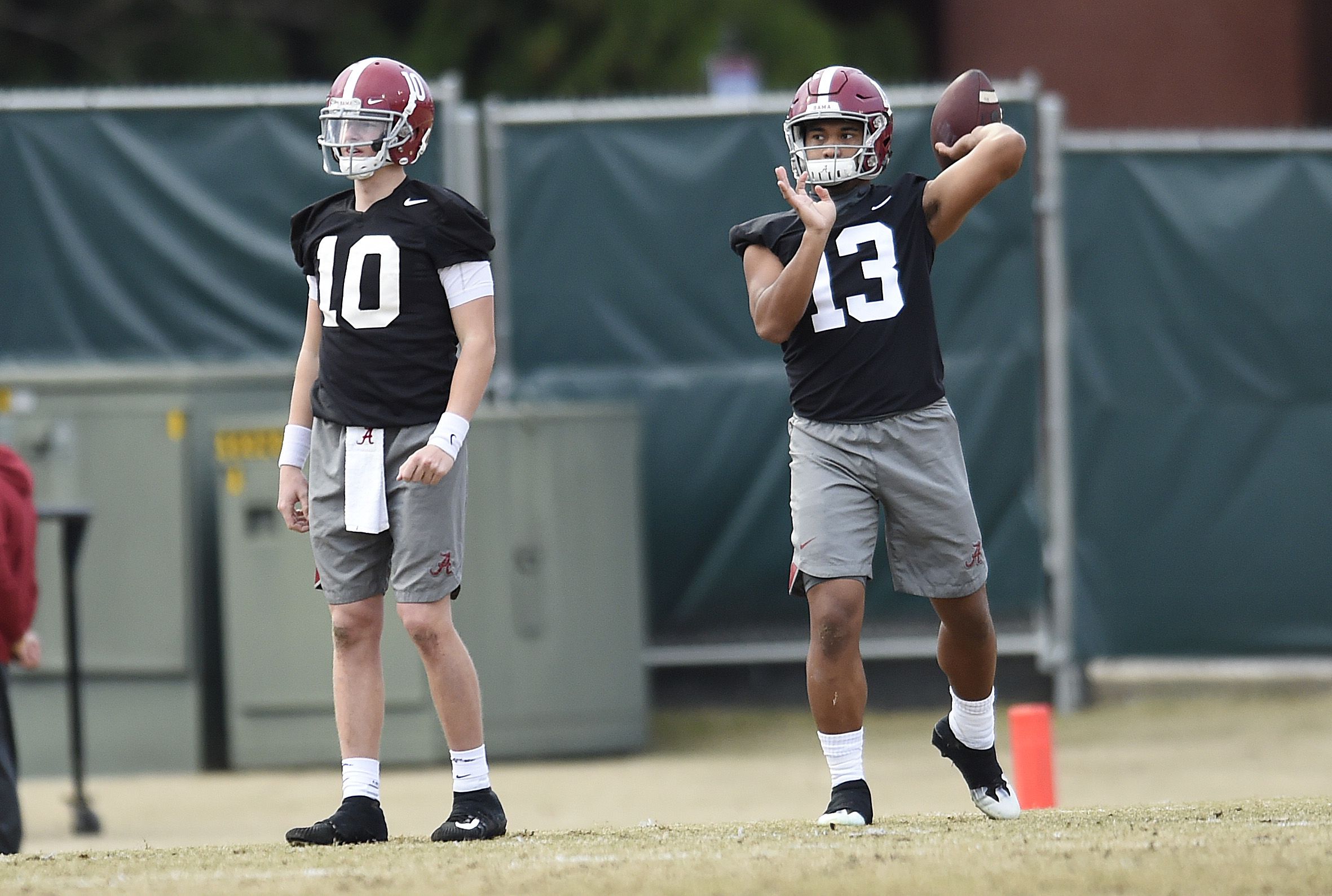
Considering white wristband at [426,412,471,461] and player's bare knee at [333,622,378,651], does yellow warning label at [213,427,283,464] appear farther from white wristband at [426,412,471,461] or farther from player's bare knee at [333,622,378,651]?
white wristband at [426,412,471,461]

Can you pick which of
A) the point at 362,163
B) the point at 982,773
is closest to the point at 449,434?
the point at 362,163

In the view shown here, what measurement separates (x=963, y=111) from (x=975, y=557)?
4.28 feet

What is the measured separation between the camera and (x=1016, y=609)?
10.2 meters

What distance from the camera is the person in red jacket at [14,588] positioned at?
6527 millimetres

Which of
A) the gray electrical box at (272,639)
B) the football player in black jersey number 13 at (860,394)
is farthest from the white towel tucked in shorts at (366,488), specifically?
the gray electrical box at (272,639)

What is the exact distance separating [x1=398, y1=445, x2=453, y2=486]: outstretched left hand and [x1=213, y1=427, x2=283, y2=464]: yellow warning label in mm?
4315

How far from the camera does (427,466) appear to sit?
16.8 ft

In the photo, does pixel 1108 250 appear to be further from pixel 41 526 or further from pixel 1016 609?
pixel 41 526

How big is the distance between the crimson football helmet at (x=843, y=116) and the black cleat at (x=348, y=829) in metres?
2.16

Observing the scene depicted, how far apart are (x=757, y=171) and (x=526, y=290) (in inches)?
54.1

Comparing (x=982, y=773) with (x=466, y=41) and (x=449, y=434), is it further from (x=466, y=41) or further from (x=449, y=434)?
(x=466, y=41)

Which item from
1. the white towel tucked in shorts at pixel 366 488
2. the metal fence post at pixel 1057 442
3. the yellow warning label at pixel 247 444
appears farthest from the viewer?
the metal fence post at pixel 1057 442

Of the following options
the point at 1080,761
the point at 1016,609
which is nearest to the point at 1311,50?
the point at 1016,609

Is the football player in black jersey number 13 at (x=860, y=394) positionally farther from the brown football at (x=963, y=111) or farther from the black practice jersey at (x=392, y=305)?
the black practice jersey at (x=392, y=305)
